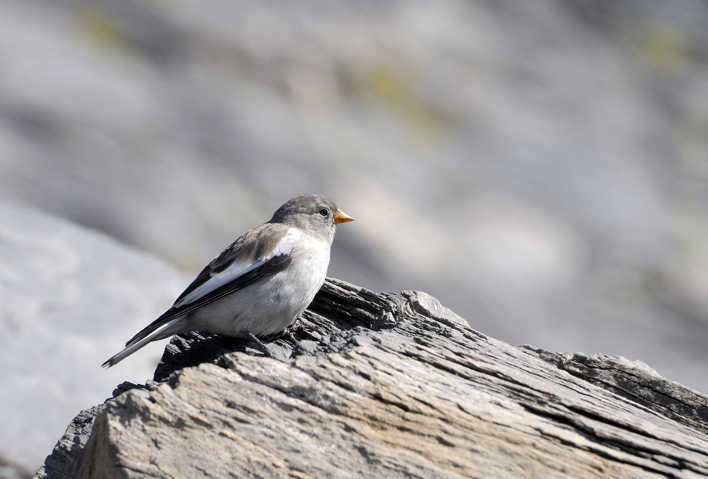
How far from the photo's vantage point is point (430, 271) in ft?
25.9

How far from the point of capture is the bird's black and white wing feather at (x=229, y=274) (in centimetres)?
366

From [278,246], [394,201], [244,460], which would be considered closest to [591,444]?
[244,460]

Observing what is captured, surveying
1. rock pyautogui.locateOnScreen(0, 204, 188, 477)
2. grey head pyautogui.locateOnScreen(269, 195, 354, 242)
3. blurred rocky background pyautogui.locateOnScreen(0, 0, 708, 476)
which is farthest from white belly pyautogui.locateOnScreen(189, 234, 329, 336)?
blurred rocky background pyautogui.locateOnScreen(0, 0, 708, 476)

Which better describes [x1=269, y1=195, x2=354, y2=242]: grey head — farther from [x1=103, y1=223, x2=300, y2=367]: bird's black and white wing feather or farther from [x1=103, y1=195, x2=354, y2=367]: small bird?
[x1=103, y1=195, x2=354, y2=367]: small bird

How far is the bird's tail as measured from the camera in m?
3.59

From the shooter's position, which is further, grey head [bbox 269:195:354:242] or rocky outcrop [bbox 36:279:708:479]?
grey head [bbox 269:195:354:242]

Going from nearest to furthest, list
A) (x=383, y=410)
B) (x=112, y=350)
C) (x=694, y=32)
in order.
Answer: (x=383, y=410) < (x=112, y=350) < (x=694, y=32)

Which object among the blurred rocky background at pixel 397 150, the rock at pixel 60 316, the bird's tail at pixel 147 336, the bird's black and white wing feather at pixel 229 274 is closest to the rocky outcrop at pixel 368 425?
the bird's tail at pixel 147 336

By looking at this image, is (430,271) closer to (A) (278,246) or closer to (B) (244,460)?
(A) (278,246)

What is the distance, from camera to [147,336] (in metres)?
3.66

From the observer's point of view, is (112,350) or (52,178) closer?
(112,350)

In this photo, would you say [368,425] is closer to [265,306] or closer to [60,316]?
[265,306]

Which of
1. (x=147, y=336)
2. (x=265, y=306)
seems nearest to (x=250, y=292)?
(x=265, y=306)

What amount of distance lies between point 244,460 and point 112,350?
3.68 m
